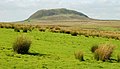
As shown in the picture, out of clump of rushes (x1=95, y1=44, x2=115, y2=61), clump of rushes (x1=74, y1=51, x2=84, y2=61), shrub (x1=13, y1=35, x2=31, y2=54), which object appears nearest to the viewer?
clump of rushes (x1=74, y1=51, x2=84, y2=61)

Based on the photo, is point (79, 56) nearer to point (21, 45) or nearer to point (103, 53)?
point (103, 53)

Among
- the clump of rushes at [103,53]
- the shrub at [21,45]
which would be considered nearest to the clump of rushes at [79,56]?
the clump of rushes at [103,53]

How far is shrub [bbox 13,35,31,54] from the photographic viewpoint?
24.2 m

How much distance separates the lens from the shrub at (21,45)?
2418 cm

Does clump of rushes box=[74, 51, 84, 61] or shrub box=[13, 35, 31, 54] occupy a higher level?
shrub box=[13, 35, 31, 54]

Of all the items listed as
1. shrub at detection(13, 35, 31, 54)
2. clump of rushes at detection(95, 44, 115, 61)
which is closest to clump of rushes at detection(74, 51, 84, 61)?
clump of rushes at detection(95, 44, 115, 61)

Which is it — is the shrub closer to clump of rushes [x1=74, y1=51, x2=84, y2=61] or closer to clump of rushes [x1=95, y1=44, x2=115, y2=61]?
clump of rushes [x1=74, y1=51, x2=84, y2=61]

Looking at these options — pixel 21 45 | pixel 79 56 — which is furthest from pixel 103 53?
pixel 21 45

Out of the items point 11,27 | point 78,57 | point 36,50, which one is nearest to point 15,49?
→ point 36,50

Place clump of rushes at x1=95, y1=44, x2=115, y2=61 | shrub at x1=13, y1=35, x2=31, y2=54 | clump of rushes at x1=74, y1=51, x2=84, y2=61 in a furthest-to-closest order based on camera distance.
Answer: shrub at x1=13, y1=35, x2=31, y2=54 → clump of rushes at x1=95, y1=44, x2=115, y2=61 → clump of rushes at x1=74, y1=51, x2=84, y2=61

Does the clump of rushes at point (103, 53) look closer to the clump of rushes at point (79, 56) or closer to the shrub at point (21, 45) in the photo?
the clump of rushes at point (79, 56)

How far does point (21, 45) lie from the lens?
2427 cm

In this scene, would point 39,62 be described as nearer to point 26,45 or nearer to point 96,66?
point 96,66

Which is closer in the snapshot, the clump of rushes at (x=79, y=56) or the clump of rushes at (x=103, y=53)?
the clump of rushes at (x=79, y=56)
